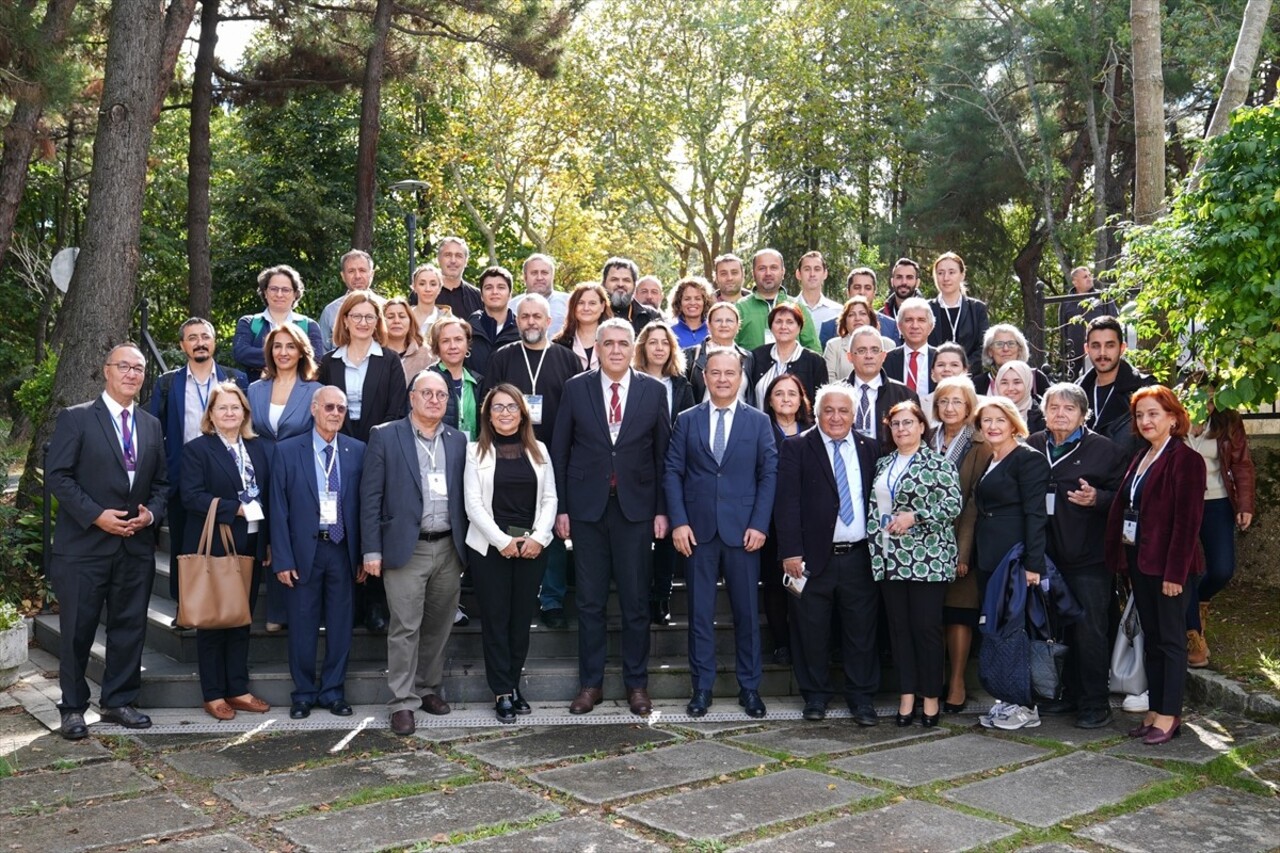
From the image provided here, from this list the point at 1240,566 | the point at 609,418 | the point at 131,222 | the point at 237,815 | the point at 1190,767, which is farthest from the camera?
the point at 131,222

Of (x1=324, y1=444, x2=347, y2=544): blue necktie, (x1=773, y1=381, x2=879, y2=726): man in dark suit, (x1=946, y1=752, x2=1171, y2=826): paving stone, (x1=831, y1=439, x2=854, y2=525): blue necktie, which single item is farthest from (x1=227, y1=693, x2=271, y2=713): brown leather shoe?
(x1=946, y1=752, x2=1171, y2=826): paving stone

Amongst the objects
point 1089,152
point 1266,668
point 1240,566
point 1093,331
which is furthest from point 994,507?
point 1089,152

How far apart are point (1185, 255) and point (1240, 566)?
138 inches

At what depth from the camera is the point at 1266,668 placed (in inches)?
272

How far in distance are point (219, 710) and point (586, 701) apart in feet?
6.31

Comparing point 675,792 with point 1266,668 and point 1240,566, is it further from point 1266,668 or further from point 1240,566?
point 1240,566

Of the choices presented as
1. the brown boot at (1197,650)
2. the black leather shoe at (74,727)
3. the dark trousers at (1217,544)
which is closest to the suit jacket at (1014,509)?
the dark trousers at (1217,544)

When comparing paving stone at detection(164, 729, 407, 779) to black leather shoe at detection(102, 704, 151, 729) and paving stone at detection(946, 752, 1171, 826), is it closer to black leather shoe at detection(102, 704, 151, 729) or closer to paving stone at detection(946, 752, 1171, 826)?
black leather shoe at detection(102, 704, 151, 729)

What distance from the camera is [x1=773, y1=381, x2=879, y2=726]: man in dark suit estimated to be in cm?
664

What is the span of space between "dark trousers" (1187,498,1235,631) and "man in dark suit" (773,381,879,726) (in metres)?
2.01

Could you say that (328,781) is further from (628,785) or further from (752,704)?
(752,704)

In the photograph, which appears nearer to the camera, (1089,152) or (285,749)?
(285,749)

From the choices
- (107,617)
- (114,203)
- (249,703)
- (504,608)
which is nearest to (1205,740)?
(504,608)

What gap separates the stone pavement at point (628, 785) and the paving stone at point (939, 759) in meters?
0.02
